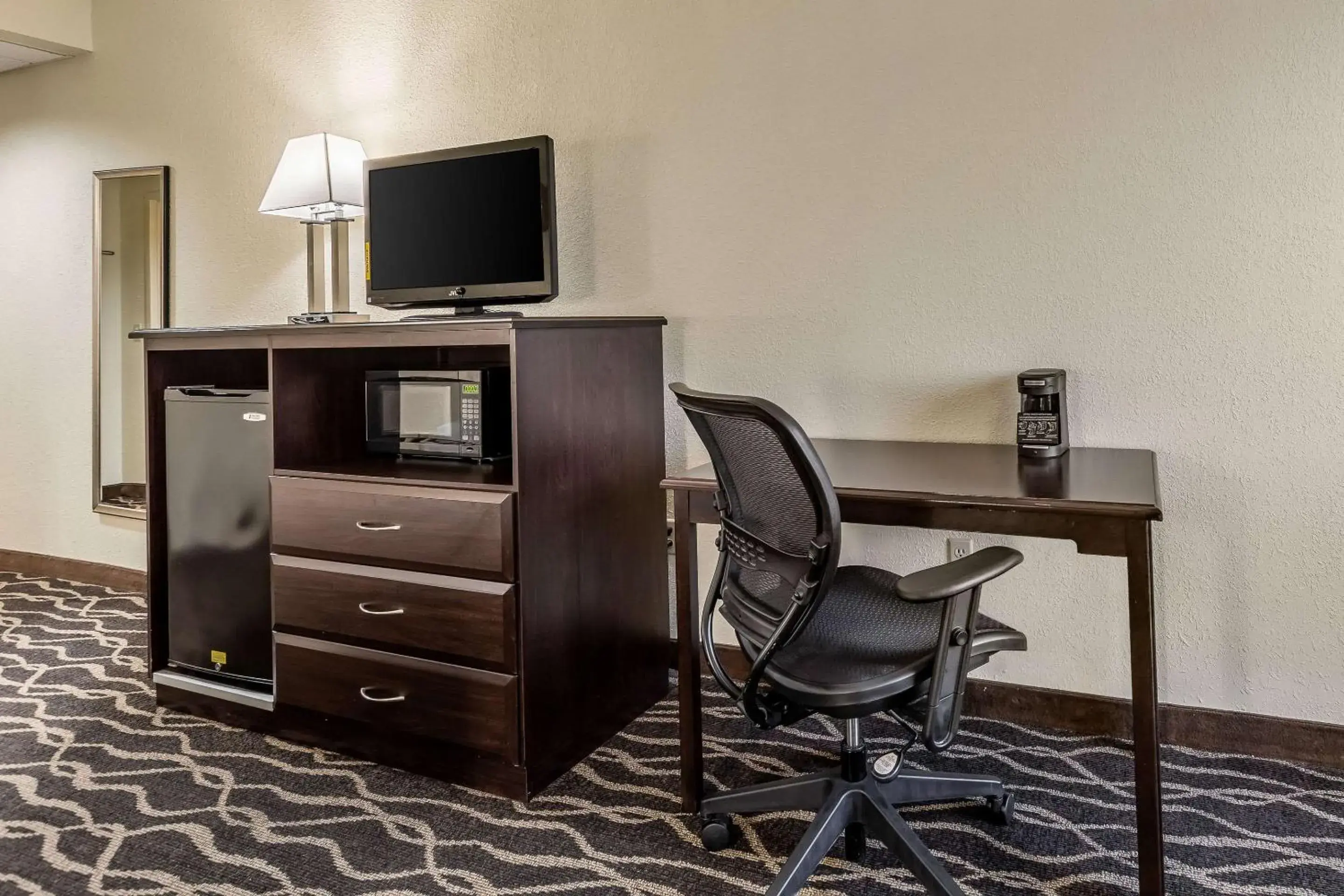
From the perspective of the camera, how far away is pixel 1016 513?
166cm

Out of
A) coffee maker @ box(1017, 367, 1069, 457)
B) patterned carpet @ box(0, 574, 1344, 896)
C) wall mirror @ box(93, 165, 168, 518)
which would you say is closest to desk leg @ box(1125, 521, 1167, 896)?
patterned carpet @ box(0, 574, 1344, 896)

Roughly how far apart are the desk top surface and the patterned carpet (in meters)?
0.74

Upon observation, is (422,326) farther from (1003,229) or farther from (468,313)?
(1003,229)

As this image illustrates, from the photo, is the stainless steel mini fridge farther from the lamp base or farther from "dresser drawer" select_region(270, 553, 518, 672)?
the lamp base

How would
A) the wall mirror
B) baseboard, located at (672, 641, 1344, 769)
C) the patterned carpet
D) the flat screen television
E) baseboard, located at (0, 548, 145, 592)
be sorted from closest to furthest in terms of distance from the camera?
the patterned carpet → baseboard, located at (672, 641, 1344, 769) → the flat screen television → the wall mirror → baseboard, located at (0, 548, 145, 592)

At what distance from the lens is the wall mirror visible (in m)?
3.88

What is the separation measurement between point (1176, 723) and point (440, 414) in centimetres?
208

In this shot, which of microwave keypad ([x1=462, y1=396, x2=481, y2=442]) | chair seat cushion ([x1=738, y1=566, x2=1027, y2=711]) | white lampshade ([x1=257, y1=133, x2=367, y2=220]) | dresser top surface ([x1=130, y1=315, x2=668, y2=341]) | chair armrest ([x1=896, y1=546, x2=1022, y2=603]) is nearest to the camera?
chair armrest ([x1=896, y1=546, x2=1022, y2=603])

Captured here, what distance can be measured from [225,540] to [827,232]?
6.25 feet


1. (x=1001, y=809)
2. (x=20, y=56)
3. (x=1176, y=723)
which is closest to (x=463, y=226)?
(x=1001, y=809)

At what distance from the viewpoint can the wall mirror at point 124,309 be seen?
388 centimetres

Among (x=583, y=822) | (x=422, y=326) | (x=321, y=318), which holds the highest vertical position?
(x=321, y=318)

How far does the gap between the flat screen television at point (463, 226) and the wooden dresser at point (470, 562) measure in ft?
1.09

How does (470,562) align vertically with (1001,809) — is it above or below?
above
